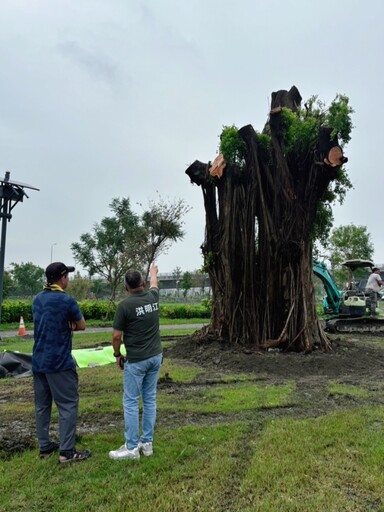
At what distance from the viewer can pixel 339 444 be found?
4.18 m

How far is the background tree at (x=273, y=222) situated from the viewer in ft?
30.6

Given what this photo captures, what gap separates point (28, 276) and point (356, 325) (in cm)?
4130

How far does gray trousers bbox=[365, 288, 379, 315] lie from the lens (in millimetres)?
16531

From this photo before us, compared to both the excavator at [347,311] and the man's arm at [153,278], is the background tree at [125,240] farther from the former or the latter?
the man's arm at [153,278]

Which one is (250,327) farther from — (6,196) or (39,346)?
(6,196)

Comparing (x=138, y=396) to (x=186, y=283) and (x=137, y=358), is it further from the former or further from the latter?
(x=186, y=283)

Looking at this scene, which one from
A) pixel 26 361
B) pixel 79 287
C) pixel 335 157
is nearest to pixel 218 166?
pixel 335 157

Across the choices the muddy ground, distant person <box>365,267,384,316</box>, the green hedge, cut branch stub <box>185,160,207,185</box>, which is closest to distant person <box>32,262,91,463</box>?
the muddy ground

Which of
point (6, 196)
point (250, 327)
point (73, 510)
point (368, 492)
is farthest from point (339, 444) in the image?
point (6, 196)

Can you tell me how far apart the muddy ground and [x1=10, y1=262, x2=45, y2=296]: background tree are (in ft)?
139

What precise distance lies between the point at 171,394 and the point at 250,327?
3.61 m

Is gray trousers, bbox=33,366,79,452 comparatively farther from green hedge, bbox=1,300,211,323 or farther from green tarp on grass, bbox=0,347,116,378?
green hedge, bbox=1,300,211,323

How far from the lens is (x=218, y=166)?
32.2ft

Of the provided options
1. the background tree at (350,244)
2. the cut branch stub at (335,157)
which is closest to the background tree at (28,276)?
the background tree at (350,244)
